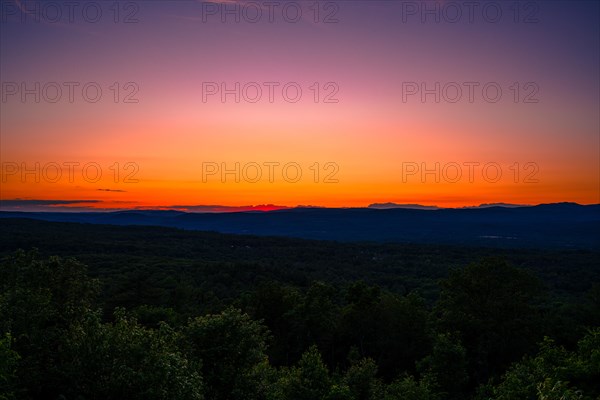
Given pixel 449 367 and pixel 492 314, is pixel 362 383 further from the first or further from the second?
pixel 492 314

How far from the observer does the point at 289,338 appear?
2288 inches

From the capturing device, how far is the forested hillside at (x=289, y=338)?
67.3 ft

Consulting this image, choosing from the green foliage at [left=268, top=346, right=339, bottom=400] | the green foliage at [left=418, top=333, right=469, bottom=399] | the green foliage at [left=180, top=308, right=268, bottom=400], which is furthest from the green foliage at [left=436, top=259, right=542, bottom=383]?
the green foliage at [left=180, top=308, right=268, bottom=400]

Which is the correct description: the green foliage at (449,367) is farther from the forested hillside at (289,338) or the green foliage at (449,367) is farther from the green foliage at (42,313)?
the green foliage at (42,313)

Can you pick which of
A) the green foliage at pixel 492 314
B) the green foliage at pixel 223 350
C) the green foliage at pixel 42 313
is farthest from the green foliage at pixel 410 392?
the green foliage at pixel 42 313

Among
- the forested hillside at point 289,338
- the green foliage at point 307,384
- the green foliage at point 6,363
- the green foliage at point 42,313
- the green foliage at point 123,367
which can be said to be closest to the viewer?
the green foliage at point 6,363

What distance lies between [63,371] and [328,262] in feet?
489

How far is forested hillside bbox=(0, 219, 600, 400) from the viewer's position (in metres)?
20.5

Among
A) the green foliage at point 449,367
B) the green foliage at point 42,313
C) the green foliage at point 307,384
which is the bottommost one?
the green foliage at point 449,367

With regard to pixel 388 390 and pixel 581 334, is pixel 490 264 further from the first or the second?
pixel 388 390

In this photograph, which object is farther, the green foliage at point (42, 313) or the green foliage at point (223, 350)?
the green foliage at point (223, 350)

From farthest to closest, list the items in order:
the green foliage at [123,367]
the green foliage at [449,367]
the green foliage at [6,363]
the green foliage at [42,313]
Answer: the green foliage at [449,367]
the green foliage at [42,313]
the green foliage at [123,367]
the green foliage at [6,363]

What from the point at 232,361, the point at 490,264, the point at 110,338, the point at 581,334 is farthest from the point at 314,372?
the point at 581,334

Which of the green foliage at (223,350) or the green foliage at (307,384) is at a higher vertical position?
the green foliage at (223,350)
